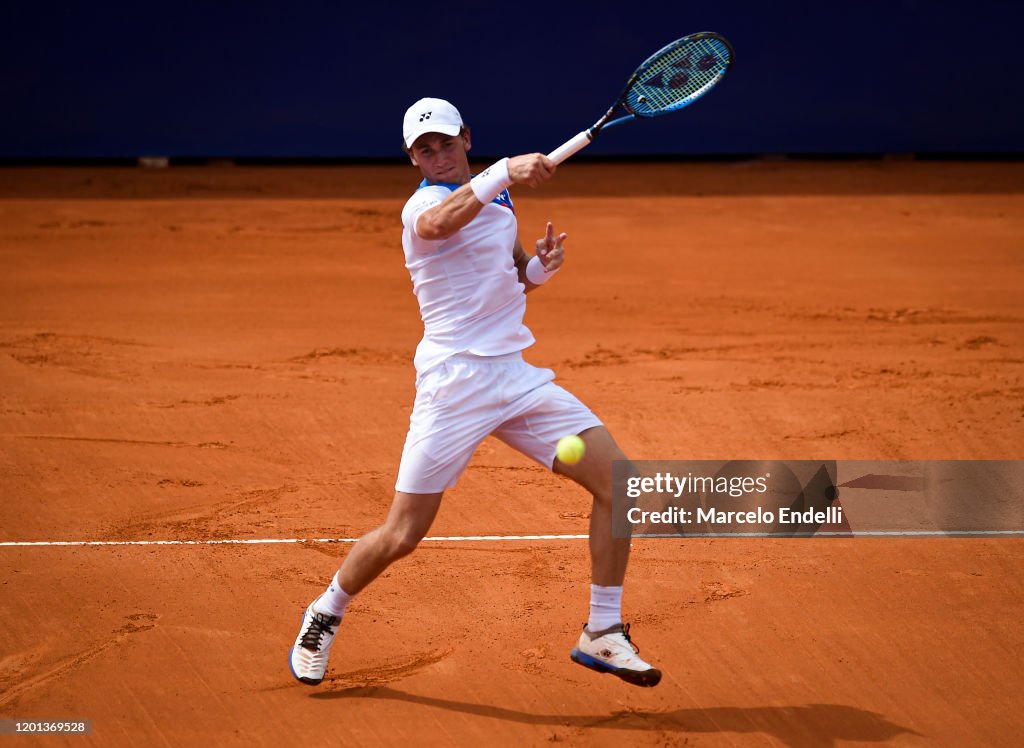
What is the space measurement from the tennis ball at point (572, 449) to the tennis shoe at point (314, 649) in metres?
1.10

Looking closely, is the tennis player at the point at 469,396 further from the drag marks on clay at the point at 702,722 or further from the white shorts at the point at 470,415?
the drag marks on clay at the point at 702,722

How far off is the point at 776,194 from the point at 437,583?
961cm

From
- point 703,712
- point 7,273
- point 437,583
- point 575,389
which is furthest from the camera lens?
point 7,273

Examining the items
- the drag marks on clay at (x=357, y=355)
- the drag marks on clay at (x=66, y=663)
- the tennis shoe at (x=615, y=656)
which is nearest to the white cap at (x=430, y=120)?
the tennis shoe at (x=615, y=656)

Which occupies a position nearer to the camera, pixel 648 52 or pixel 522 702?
pixel 522 702

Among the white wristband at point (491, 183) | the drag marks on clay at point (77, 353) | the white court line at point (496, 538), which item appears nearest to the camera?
the white wristband at point (491, 183)

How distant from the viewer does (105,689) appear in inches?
183

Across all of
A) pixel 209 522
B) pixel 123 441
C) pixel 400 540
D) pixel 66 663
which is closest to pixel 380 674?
pixel 400 540

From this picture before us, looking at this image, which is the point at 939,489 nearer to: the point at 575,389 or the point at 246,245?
the point at 575,389

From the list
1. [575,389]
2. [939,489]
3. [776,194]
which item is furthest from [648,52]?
[939,489]

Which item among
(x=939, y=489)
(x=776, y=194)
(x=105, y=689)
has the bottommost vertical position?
(x=105, y=689)

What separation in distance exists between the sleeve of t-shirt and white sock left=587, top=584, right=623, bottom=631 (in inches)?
57.4

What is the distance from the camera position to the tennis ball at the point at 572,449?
4426mm

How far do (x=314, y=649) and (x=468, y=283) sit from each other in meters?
1.53
